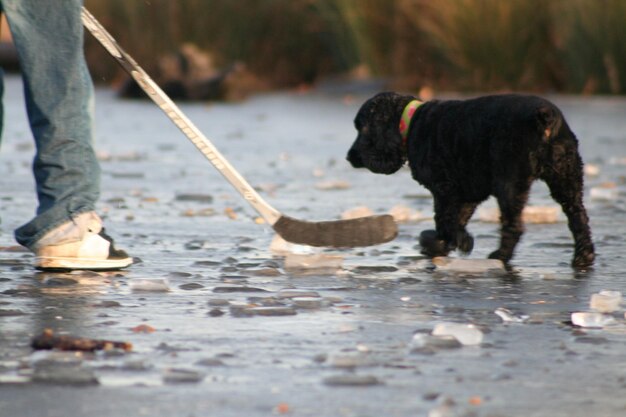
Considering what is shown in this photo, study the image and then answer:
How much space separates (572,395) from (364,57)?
1874cm

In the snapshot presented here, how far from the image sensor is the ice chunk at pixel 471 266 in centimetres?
578

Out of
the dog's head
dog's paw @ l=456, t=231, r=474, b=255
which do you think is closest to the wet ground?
dog's paw @ l=456, t=231, r=474, b=255

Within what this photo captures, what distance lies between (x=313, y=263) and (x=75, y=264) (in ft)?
3.16

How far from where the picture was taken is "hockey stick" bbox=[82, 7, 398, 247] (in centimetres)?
589

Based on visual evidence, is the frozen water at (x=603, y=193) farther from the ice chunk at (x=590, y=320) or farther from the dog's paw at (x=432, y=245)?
the ice chunk at (x=590, y=320)

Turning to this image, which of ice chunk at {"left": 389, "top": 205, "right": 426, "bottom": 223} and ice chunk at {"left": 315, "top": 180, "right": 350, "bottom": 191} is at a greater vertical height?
ice chunk at {"left": 389, "top": 205, "right": 426, "bottom": 223}

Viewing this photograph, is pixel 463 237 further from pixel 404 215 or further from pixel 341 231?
pixel 404 215

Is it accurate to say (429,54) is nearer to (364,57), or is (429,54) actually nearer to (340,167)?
(364,57)

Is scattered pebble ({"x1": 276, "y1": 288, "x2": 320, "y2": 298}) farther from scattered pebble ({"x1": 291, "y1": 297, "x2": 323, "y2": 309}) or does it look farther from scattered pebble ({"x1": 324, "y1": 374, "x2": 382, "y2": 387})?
scattered pebble ({"x1": 324, "y1": 374, "x2": 382, "y2": 387})

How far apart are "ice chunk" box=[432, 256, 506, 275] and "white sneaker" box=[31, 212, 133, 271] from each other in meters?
1.33

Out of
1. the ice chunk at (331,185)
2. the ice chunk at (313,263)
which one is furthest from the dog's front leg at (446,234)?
the ice chunk at (331,185)

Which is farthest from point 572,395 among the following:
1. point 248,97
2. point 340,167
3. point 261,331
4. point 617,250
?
point 248,97

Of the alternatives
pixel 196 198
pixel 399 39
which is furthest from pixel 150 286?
pixel 399 39

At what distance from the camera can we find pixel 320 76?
2422cm
